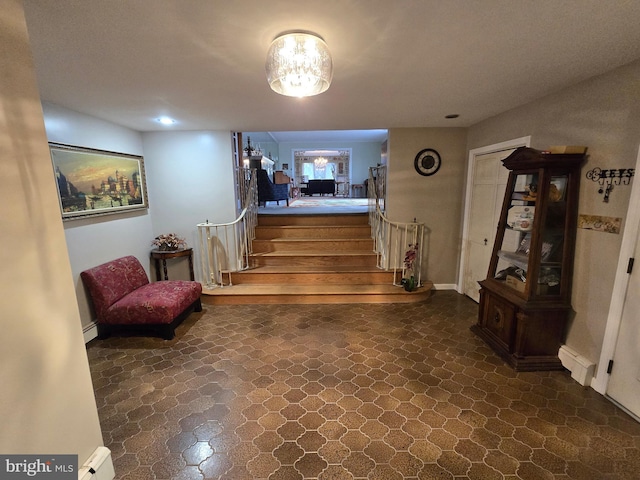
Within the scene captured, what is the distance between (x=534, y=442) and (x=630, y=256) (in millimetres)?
1409

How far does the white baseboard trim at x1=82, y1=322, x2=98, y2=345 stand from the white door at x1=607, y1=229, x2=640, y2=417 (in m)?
4.71

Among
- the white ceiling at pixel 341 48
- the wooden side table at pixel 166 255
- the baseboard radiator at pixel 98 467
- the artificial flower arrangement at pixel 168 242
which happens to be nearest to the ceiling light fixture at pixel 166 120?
the white ceiling at pixel 341 48

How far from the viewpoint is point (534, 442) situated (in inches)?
68.6

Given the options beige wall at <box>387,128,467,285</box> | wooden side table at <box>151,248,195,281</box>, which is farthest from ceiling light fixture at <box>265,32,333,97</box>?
wooden side table at <box>151,248,195,281</box>

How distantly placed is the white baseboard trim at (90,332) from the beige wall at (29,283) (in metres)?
2.06

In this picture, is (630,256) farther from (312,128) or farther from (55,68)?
(55,68)

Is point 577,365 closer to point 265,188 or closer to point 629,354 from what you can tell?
point 629,354

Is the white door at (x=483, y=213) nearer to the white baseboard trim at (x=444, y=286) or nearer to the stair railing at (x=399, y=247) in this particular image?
the white baseboard trim at (x=444, y=286)

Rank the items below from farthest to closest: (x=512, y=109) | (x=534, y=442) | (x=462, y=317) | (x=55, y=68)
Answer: (x=462, y=317)
(x=512, y=109)
(x=55, y=68)
(x=534, y=442)

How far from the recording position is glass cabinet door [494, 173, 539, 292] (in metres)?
2.46

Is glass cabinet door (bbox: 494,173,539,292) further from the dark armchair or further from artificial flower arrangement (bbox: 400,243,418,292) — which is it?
the dark armchair

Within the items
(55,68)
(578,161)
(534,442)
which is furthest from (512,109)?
(55,68)

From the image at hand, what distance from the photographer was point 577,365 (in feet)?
7.47

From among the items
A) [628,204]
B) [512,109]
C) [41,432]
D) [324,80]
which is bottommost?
[41,432]
